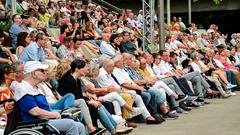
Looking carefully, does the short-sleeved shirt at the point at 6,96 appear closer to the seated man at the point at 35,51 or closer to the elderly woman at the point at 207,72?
the seated man at the point at 35,51

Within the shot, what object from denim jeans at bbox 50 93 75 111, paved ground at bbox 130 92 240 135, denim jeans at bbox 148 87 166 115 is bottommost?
paved ground at bbox 130 92 240 135

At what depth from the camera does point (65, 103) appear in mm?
8156

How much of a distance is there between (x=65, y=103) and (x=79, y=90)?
0.85 metres

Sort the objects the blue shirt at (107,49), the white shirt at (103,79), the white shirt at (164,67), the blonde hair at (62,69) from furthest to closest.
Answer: the blue shirt at (107,49), the white shirt at (164,67), the white shirt at (103,79), the blonde hair at (62,69)

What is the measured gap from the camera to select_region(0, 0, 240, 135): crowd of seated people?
7355mm

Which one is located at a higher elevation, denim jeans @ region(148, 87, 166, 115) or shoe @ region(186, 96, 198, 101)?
denim jeans @ region(148, 87, 166, 115)

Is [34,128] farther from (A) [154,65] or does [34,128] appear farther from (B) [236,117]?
(A) [154,65]

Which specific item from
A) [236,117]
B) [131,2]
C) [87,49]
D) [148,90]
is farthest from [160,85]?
[131,2]

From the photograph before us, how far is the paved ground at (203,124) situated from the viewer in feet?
32.8

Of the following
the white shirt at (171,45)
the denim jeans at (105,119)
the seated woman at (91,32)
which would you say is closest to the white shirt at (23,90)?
the denim jeans at (105,119)

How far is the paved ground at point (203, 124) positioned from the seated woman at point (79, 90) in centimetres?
104

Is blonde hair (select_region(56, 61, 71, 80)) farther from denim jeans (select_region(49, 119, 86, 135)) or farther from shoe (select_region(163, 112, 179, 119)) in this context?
shoe (select_region(163, 112, 179, 119))

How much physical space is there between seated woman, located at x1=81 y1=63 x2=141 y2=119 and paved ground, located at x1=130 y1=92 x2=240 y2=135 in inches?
16.0

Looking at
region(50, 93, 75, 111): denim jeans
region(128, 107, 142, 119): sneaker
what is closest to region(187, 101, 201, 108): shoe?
region(128, 107, 142, 119): sneaker
